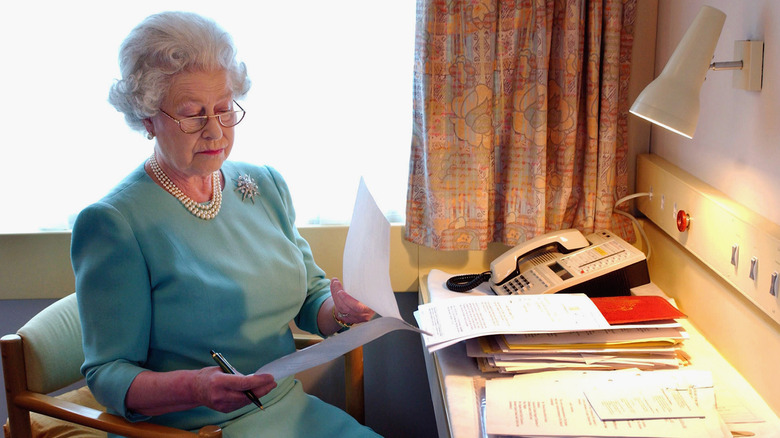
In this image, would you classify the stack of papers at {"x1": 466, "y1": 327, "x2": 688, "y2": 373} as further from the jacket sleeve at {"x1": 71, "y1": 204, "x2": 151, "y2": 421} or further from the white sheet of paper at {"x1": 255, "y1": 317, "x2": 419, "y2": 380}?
the jacket sleeve at {"x1": 71, "y1": 204, "x2": 151, "y2": 421}

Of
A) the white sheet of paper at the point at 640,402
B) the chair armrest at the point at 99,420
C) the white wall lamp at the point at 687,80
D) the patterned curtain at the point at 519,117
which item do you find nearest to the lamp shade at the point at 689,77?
the white wall lamp at the point at 687,80

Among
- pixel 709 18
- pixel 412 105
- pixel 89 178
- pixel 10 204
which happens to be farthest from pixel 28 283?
pixel 709 18

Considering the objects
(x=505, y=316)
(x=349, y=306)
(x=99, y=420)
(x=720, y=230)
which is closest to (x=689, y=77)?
(x=720, y=230)

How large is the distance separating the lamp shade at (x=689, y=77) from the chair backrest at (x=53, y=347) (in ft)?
4.45

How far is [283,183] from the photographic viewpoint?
1.76m

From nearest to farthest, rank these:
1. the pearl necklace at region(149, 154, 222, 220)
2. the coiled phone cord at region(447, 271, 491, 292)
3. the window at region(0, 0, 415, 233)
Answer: the pearl necklace at region(149, 154, 222, 220) < the coiled phone cord at region(447, 271, 491, 292) < the window at region(0, 0, 415, 233)

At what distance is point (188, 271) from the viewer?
1440mm

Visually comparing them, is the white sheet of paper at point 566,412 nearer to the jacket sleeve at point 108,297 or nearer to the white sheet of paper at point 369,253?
the white sheet of paper at point 369,253

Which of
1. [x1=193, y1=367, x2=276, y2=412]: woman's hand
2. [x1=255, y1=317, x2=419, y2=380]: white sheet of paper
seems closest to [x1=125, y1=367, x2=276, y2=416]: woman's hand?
[x1=193, y1=367, x2=276, y2=412]: woman's hand

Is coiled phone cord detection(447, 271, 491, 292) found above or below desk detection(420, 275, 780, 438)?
above

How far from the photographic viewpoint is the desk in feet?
3.96

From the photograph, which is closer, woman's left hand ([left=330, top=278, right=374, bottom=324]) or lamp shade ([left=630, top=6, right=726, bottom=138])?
lamp shade ([left=630, top=6, right=726, bottom=138])

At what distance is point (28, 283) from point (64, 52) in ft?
2.30

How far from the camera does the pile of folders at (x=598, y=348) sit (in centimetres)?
136
